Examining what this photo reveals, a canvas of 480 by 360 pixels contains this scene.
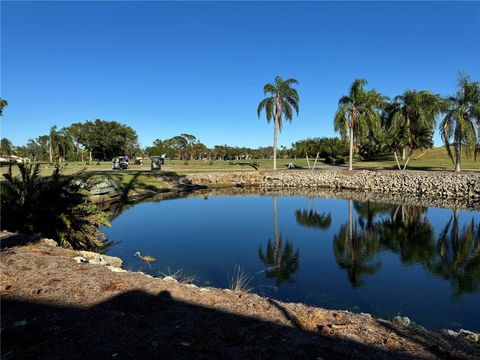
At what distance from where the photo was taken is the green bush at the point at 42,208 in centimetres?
1191

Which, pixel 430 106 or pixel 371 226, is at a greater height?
pixel 430 106

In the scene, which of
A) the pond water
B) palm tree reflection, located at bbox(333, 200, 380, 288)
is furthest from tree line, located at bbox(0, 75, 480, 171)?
palm tree reflection, located at bbox(333, 200, 380, 288)

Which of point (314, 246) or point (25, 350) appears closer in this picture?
point (25, 350)

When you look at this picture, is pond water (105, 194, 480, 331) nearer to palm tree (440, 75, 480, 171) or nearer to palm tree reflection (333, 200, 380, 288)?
palm tree reflection (333, 200, 380, 288)

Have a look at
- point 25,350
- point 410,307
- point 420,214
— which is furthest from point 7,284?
point 420,214

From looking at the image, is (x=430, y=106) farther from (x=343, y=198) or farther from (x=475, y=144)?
(x=343, y=198)

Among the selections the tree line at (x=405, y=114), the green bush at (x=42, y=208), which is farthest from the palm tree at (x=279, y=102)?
the green bush at (x=42, y=208)

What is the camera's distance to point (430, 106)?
3878 centimetres

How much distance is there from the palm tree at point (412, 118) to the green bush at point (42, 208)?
39085 millimetres

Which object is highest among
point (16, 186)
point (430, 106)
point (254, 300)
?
point (430, 106)

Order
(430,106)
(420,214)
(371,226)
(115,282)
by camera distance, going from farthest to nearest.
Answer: (430,106), (420,214), (371,226), (115,282)

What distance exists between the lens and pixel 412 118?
42344mm

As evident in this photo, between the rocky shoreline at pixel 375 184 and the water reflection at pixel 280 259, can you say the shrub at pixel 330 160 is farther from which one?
the water reflection at pixel 280 259

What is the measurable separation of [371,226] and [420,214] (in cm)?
570
